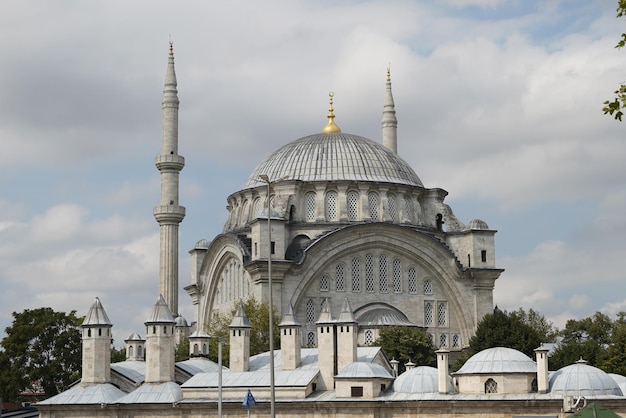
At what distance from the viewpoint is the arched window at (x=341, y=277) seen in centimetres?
5788

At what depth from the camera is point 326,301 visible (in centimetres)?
4366

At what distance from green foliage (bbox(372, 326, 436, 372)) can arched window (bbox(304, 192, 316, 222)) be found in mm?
10281

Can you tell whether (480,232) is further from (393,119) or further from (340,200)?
(393,119)

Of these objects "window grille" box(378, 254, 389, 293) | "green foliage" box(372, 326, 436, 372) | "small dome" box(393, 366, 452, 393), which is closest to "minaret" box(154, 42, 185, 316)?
"window grille" box(378, 254, 389, 293)

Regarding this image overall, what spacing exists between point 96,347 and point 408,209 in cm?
2334

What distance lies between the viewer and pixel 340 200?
6041cm

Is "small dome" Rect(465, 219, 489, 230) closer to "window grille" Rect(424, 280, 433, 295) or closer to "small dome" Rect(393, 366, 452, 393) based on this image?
"window grille" Rect(424, 280, 433, 295)

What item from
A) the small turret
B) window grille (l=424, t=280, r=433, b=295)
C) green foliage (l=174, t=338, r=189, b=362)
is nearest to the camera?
the small turret

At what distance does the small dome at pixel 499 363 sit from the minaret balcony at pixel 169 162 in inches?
1109

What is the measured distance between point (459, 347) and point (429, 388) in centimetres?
2206

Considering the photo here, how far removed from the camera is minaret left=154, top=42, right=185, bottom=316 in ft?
201

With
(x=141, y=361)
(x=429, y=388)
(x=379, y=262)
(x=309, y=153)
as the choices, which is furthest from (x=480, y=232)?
(x=429, y=388)

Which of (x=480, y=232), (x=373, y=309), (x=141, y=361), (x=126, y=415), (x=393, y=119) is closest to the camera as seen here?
(x=126, y=415)

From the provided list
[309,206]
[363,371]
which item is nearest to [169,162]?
[309,206]
